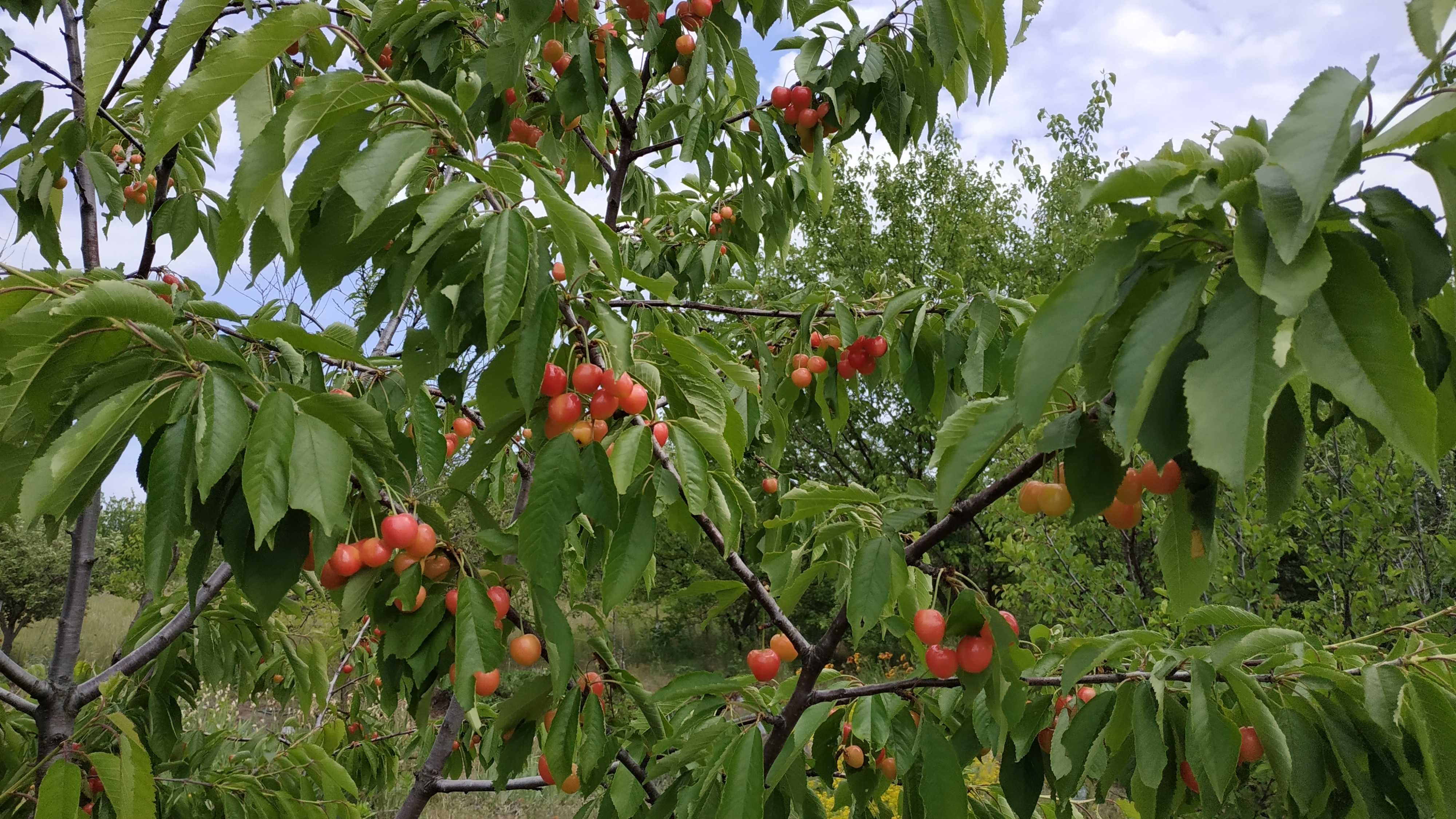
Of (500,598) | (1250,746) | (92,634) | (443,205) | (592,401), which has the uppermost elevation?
(443,205)

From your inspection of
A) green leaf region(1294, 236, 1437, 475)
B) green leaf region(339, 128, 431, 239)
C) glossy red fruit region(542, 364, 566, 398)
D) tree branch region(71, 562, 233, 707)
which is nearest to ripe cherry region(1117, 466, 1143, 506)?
green leaf region(1294, 236, 1437, 475)

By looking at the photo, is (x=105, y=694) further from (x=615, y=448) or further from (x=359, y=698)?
(x=615, y=448)

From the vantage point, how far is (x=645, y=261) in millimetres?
2965

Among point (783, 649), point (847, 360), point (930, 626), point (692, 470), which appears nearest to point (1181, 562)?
point (930, 626)

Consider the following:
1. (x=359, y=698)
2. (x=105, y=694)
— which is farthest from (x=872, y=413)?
(x=105, y=694)

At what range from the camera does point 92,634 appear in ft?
43.2

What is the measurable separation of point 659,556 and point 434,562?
46.3 ft

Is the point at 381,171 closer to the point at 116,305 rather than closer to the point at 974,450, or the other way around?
the point at 116,305

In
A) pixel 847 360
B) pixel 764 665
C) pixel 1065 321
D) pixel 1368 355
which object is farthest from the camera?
pixel 847 360

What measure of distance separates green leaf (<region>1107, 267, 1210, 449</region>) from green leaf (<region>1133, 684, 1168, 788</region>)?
709 millimetres

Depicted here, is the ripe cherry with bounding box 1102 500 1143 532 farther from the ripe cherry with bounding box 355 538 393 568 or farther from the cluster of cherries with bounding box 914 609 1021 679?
the ripe cherry with bounding box 355 538 393 568

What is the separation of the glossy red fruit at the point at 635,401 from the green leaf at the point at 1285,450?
84 centimetres

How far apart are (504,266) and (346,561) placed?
1.93ft

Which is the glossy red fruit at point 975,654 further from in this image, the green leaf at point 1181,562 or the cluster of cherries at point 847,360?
the cluster of cherries at point 847,360
